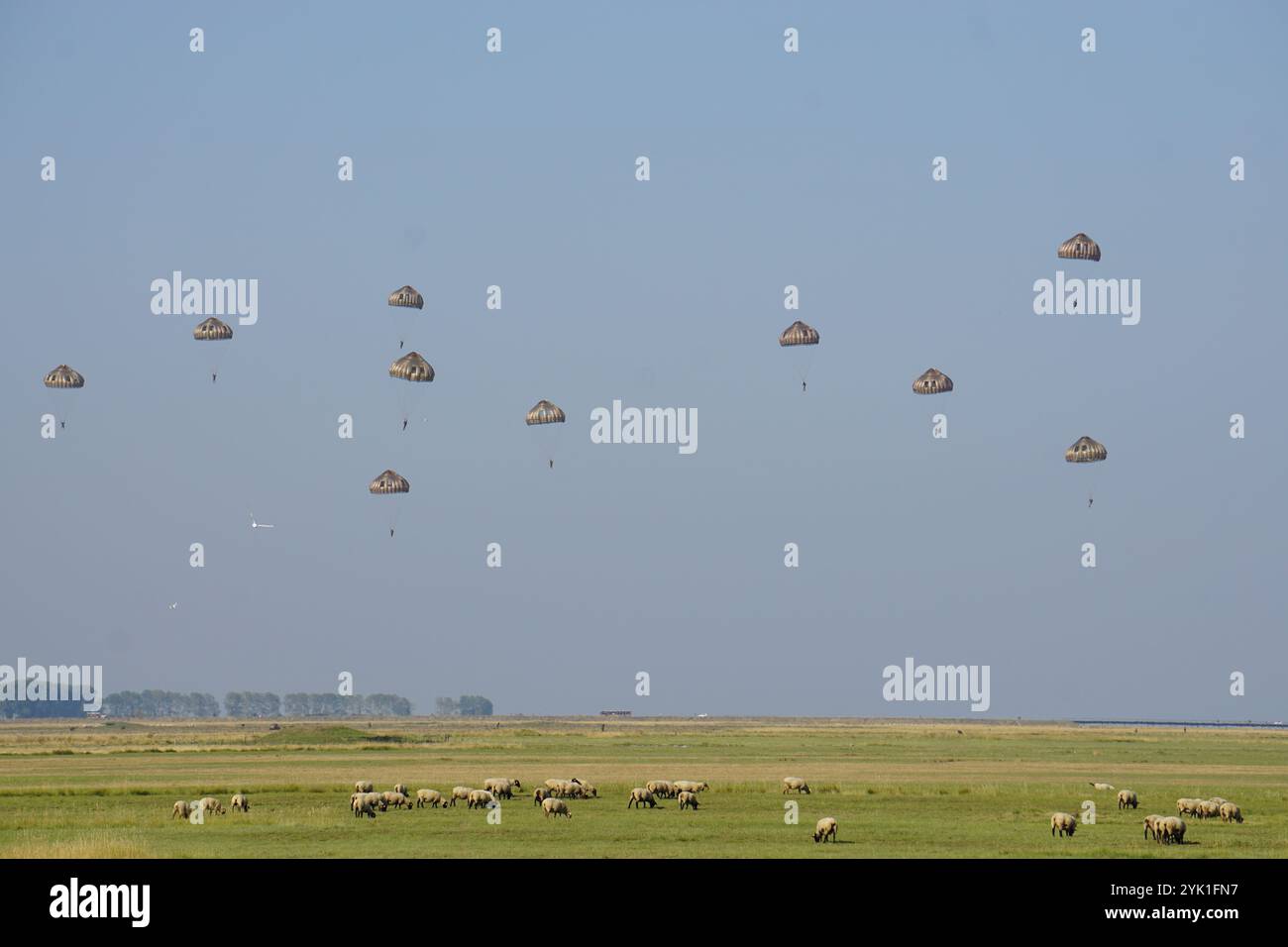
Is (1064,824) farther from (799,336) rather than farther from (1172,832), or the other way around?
(799,336)

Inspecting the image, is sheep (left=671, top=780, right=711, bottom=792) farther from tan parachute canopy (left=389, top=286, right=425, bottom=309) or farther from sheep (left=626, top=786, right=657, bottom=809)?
tan parachute canopy (left=389, top=286, right=425, bottom=309)

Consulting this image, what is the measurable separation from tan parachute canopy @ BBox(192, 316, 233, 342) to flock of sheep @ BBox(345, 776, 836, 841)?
130 feet

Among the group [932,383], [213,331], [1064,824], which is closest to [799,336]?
[932,383]

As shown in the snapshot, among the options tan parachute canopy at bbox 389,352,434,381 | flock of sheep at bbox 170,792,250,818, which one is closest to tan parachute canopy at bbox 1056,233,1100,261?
tan parachute canopy at bbox 389,352,434,381

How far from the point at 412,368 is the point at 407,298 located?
4092 mm

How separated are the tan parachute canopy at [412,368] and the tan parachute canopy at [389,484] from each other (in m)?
10.9

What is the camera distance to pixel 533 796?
66125mm

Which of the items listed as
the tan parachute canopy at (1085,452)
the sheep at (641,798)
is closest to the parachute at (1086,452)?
the tan parachute canopy at (1085,452)

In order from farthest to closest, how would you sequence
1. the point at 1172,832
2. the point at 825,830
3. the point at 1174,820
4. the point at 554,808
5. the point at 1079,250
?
1. the point at 1079,250
2. the point at 554,808
3. the point at 1174,820
4. the point at 1172,832
5. the point at 825,830

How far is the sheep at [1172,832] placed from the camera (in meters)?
47.4

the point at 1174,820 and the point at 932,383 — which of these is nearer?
the point at 1174,820

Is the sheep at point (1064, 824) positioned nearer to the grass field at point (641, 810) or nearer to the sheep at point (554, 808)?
the grass field at point (641, 810)
